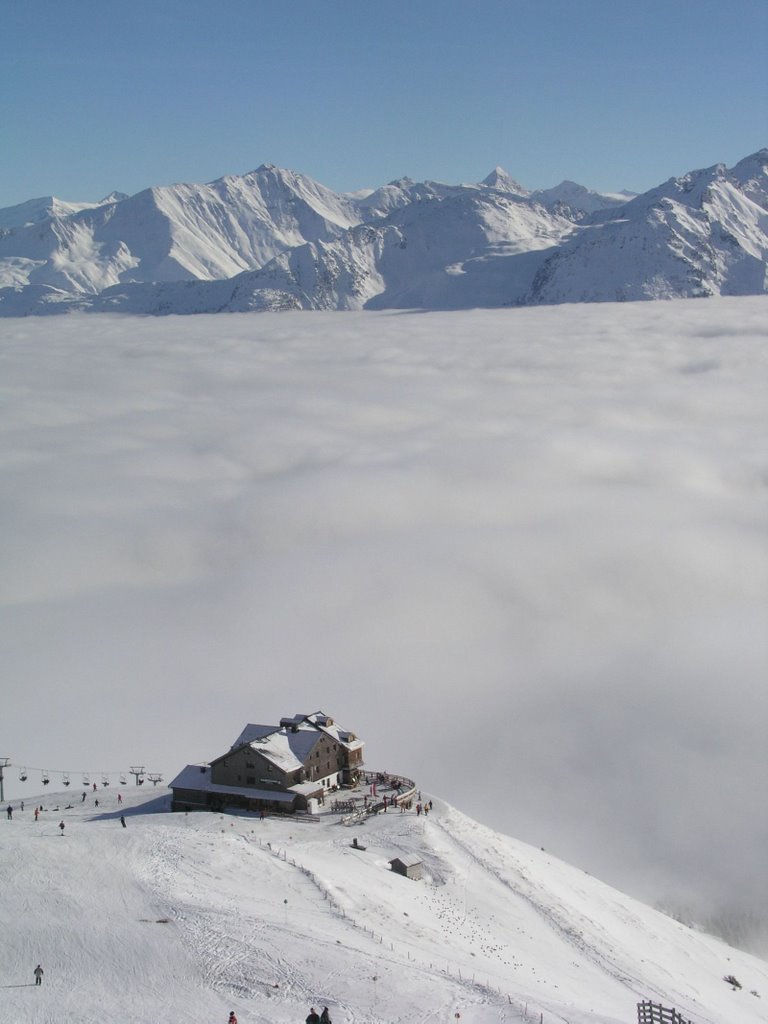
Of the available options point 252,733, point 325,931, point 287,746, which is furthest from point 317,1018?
point 252,733

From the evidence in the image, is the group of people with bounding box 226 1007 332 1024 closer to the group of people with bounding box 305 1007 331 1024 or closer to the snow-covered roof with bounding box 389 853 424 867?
the group of people with bounding box 305 1007 331 1024

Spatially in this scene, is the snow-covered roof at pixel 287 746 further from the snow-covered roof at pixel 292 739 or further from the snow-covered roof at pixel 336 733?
the snow-covered roof at pixel 336 733

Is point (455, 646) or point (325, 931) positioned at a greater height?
point (325, 931)

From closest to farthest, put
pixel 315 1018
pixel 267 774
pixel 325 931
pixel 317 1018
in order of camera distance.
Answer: pixel 315 1018
pixel 317 1018
pixel 325 931
pixel 267 774

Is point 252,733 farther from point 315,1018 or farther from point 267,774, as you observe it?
point 315,1018

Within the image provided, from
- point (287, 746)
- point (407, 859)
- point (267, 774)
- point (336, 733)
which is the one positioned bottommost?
point (407, 859)

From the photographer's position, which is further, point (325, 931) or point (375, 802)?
point (375, 802)
